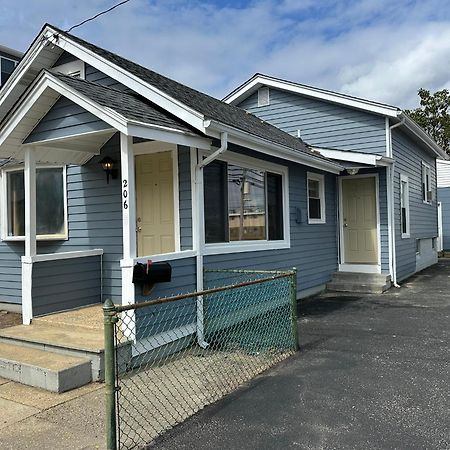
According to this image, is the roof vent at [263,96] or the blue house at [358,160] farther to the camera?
the roof vent at [263,96]

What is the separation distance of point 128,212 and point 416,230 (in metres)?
10.2

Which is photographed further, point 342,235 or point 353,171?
point 342,235

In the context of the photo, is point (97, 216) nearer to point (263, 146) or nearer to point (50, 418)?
point (263, 146)

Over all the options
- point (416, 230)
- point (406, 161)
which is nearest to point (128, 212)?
point (406, 161)

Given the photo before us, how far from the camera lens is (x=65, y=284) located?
5.93 meters

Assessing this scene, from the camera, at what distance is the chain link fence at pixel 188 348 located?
331 cm

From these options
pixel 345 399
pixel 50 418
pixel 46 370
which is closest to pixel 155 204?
pixel 46 370

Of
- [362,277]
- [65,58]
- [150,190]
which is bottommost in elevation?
[362,277]

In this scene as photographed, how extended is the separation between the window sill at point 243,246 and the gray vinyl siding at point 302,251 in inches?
2.6

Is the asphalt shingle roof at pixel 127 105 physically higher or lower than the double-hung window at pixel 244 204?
higher

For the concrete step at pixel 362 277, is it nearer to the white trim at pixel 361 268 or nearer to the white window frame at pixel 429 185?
the white trim at pixel 361 268

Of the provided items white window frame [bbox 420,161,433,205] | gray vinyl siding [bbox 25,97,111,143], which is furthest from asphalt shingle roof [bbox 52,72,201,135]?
white window frame [bbox 420,161,433,205]

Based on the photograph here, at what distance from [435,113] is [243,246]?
31520mm

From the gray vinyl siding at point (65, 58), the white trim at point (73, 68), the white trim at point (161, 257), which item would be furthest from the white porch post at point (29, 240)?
the gray vinyl siding at point (65, 58)
